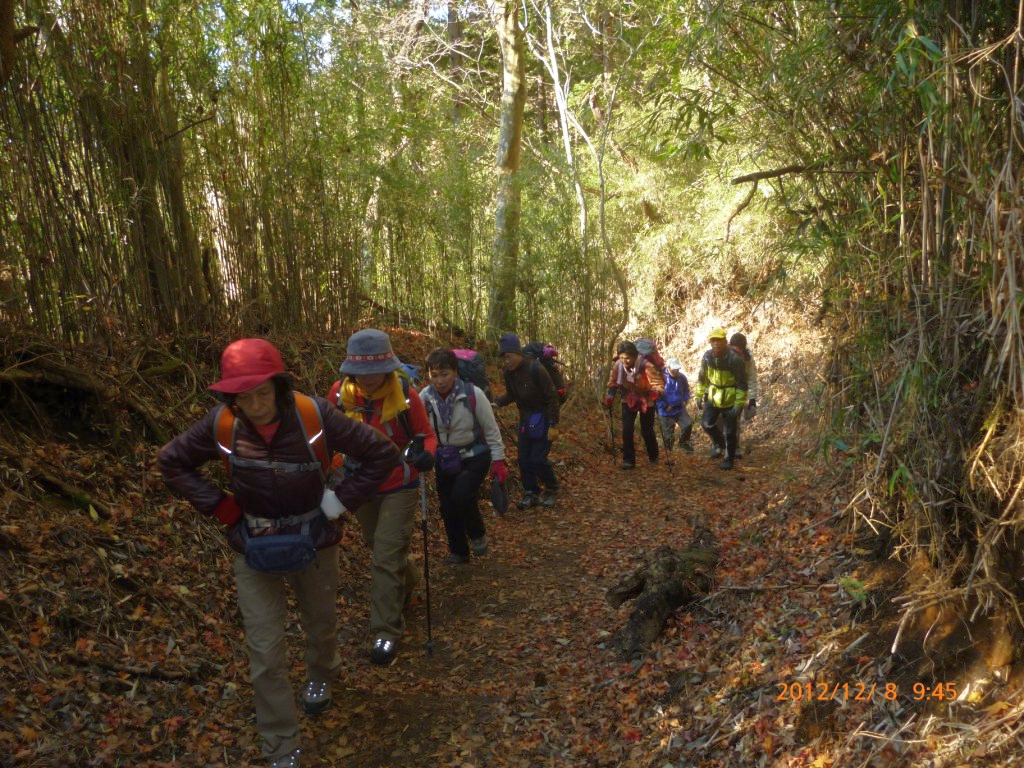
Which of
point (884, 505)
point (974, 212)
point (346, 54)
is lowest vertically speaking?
point (884, 505)

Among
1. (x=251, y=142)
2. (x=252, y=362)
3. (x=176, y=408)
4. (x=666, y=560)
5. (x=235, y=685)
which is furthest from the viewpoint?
(x=251, y=142)

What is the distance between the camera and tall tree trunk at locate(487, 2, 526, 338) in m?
12.3

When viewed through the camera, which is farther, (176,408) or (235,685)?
(176,408)

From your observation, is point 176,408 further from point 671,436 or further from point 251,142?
point 671,436

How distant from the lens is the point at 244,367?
11.1 feet

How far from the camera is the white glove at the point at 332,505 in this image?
3.68m

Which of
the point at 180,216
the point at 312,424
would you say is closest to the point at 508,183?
the point at 180,216

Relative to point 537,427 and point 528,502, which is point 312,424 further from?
point 528,502

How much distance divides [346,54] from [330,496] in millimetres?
6999

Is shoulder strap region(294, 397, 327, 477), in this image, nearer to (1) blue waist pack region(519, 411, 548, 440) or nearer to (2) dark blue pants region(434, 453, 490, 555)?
(2) dark blue pants region(434, 453, 490, 555)

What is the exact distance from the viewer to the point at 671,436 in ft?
37.2

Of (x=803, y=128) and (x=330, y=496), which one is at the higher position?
(x=803, y=128)

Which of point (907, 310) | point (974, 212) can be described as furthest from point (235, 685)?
point (974, 212)

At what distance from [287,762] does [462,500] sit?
2.88m
